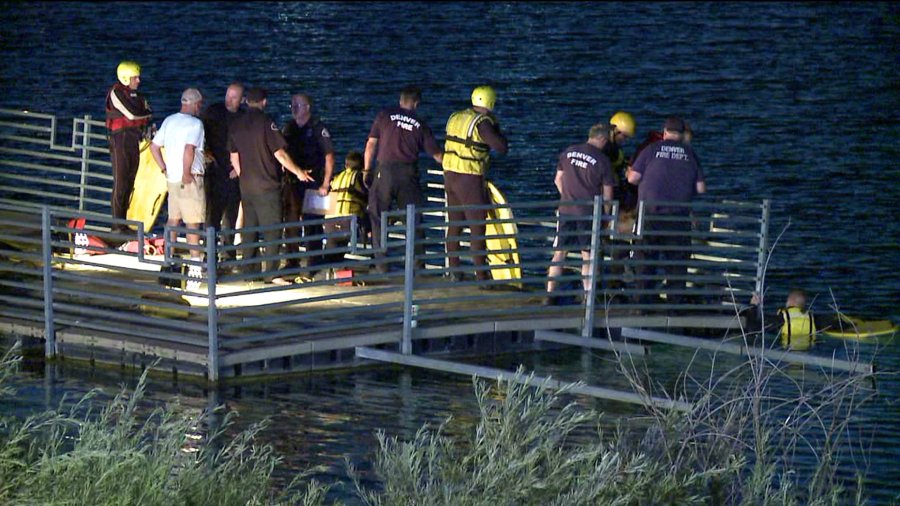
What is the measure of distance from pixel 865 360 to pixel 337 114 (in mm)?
19891

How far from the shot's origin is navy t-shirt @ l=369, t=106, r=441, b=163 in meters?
17.0

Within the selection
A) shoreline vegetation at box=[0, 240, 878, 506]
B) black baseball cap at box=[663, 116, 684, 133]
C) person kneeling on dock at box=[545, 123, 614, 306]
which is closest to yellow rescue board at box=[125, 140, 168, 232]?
person kneeling on dock at box=[545, 123, 614, 306]

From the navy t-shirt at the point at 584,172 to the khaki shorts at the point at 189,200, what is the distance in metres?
3.07

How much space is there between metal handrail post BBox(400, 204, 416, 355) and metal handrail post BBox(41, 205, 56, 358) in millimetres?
2810

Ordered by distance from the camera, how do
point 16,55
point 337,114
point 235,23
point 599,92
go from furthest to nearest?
point 235,23 → point 16,55 → point 599,92 → point 337,114

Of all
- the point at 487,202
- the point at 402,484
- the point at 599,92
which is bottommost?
the point at 402,484

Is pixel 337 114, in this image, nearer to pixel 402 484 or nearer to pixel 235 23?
pixel 235 23

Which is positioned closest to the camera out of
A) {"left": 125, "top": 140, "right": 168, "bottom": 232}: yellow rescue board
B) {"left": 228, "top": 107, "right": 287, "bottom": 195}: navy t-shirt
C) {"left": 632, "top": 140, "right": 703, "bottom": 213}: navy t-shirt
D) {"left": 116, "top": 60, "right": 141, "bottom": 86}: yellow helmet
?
{"left": 228, "top": 107, "right": 287, "bottom": 195}: navy t-shirt

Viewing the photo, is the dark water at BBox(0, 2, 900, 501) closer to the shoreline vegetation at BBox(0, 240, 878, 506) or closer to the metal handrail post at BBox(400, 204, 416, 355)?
the metal handrail post at BBox(400, 204, 416, 355)

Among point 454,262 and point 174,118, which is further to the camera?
point 454,262

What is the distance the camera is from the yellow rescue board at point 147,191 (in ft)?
60.8

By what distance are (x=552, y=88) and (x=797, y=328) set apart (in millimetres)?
23065

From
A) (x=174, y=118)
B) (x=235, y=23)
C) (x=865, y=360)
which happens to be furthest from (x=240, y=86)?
(x=235, y=23)

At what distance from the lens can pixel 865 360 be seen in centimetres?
1670
